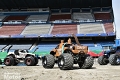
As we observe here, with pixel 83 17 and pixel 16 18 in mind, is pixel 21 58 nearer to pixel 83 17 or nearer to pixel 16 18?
pixel 83 17

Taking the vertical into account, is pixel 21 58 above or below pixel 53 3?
below

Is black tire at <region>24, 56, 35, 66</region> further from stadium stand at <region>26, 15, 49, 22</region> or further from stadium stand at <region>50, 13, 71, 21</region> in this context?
stadium stand at <region>26, 15, 49, 22</region>

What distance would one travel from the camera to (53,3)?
4528 cm

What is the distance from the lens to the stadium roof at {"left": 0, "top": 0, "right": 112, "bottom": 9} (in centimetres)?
4438

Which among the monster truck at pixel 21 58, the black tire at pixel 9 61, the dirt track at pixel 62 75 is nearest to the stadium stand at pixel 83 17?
the monster truck at pixel 21 58

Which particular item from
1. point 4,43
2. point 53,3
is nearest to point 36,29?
point 4,43

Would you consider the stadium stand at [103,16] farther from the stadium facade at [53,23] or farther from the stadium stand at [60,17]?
the stadium stand at [60,17]

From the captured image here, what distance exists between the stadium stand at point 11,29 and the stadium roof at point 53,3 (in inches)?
222

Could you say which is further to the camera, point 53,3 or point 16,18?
point 16,18

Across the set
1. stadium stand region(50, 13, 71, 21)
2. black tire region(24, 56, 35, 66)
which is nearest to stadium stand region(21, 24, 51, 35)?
stadium stand region(50, 13, 71, 21)

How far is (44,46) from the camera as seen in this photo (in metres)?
39.0

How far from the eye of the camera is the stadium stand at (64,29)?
39384 millimetres

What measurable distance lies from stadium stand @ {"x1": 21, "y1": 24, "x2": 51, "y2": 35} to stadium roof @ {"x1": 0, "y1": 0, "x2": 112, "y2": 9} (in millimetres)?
5678

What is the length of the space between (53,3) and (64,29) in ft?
26.1
